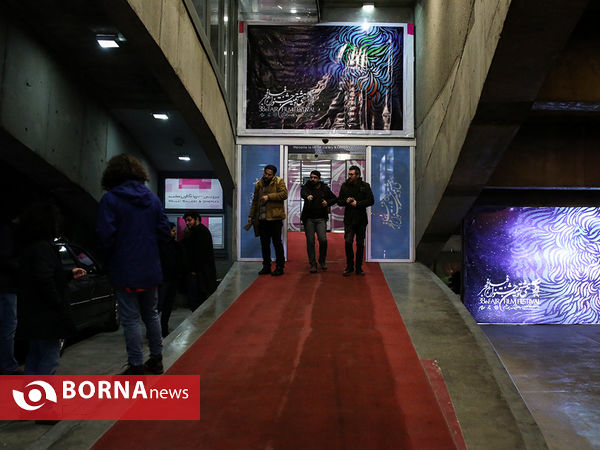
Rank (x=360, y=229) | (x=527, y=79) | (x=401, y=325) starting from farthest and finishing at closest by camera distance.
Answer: (x=360, y=229), (x=401, y=325), (x=527, y=79)

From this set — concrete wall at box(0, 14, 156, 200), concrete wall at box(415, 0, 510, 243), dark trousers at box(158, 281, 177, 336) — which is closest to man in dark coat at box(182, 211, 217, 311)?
dark trousers at box(158, 281, 177, 336)

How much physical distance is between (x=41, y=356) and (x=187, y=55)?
3969 millimetres

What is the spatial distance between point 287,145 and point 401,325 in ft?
17.2

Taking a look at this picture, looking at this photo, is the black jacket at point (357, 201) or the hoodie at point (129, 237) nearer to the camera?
the hoodie at point (129, 237)

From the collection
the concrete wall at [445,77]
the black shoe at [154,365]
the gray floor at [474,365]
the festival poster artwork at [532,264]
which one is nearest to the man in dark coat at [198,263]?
the gray floor at [474,365]

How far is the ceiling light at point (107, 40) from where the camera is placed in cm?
640

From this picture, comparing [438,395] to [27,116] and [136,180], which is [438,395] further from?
[27,116]

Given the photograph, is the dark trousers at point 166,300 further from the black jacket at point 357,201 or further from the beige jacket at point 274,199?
the black jacket at point 357,201

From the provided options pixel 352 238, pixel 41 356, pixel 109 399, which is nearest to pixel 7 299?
pixel 41 356

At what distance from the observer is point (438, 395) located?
3.79 metres

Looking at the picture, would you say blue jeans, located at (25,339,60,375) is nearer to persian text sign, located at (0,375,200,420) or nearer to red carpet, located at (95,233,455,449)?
persian text sign, located at (0,375,200,420)

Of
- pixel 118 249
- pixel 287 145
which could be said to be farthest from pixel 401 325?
pixel 287 145

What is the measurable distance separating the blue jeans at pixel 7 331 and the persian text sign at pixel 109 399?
5.9 inches

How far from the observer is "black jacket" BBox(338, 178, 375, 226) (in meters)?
7.88
